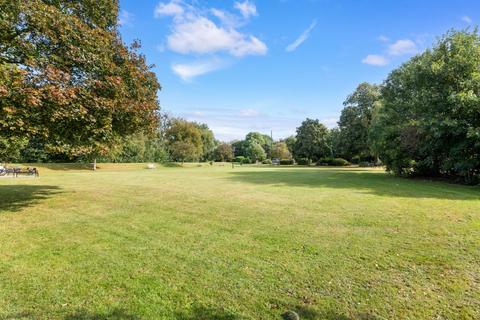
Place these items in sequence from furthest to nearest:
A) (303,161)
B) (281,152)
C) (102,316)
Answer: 1. (281,152)
2. (303,161)
3. (102,316)

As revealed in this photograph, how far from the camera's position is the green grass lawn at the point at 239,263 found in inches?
129

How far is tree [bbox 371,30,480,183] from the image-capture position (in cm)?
1518

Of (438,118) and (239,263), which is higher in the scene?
(438,118)

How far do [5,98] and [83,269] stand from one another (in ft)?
14.9

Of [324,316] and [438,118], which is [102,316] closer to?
[324,316]

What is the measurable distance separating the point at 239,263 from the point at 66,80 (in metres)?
6.24

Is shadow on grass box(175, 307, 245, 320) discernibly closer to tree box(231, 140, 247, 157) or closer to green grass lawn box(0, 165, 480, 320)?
green grass lawn box(0, 165, 480, 320)

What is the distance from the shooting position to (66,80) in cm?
721

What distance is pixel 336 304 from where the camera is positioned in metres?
3.34

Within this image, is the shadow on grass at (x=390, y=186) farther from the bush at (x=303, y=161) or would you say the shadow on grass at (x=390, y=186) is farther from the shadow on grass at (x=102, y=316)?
the bush at (x=303, y=161)

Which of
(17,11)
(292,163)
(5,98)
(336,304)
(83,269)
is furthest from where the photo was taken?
(292,163)

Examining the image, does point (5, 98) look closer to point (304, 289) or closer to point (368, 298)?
point (304, 289)

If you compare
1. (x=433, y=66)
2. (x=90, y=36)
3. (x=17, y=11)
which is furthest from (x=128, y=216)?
(x=433, y=66)

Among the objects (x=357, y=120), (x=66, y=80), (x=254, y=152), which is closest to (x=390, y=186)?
(x=66, y=80)
